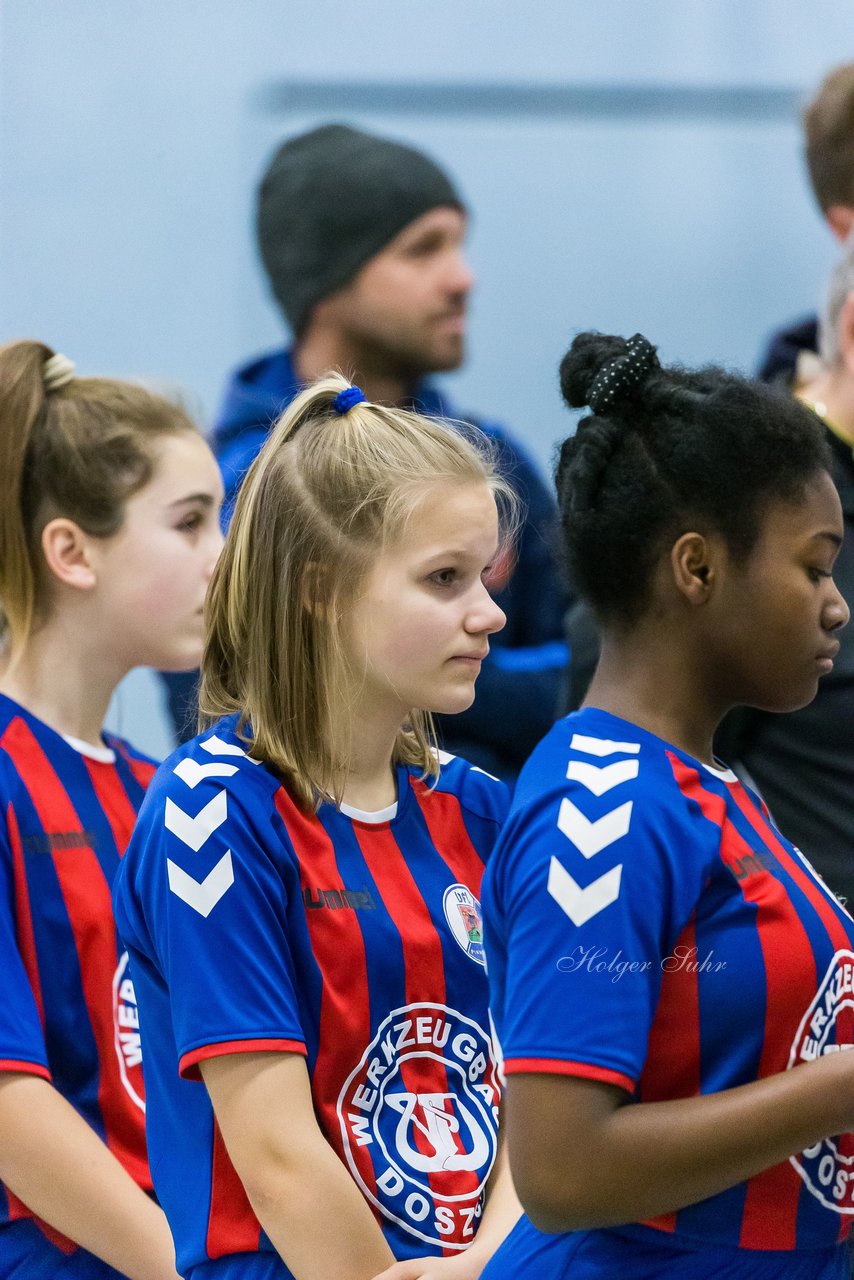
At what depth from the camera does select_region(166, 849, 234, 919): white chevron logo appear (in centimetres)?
145

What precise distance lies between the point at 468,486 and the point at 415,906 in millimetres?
407

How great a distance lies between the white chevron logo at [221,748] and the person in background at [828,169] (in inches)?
57.3

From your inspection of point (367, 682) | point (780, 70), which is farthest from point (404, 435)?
point (780, 70)

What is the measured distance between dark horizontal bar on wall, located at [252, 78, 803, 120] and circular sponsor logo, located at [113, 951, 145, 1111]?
2.75 metres

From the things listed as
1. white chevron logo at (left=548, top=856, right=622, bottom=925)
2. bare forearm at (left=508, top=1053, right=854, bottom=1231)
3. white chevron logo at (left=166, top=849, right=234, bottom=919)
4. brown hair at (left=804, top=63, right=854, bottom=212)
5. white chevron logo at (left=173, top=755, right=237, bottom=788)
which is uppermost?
brown hair at (left=804, top=63, right=854, bottom=212)

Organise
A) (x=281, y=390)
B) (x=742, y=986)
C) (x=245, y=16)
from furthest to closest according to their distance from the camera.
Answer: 1. (x=245, y=16)
2. (x=281, y=390)
3. (x=742, y=986)

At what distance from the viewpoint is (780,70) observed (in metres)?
4.13

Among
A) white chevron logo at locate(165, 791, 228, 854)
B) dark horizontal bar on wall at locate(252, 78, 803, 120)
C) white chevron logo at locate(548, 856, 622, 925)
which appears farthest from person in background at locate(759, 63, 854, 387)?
white chevron logo at locate(548, 856, 622, 925)

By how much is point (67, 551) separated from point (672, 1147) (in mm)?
1123

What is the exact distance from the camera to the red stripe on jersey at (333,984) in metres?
1.47

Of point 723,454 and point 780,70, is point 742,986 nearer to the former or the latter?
point 723,454

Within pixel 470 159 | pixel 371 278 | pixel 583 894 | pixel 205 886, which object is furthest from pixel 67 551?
pixel 470 159

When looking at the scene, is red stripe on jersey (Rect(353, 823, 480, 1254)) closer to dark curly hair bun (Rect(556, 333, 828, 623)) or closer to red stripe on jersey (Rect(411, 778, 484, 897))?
red stripe on jersey (Rect(411, 778, 484, 897))

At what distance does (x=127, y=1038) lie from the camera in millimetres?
1841
